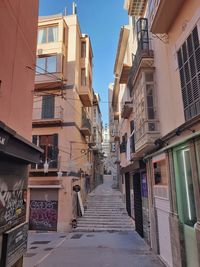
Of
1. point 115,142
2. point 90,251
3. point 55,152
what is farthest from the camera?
point 115,142

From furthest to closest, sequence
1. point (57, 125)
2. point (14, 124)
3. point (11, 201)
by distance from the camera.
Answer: point (57, 125)
point (14, 124)
point (11, 201)

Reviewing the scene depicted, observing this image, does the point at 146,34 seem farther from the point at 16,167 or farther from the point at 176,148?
the point at 16,167

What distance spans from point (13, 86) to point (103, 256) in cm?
765

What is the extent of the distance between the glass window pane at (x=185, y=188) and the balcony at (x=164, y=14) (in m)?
3.89

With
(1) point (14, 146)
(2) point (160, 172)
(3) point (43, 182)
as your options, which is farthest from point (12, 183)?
(3) point (43, 182)

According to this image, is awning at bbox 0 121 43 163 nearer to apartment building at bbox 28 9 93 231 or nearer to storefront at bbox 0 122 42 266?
storefront at bbox 0 122 42 266

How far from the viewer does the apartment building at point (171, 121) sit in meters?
5.54

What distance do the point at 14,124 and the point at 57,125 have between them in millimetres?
11886

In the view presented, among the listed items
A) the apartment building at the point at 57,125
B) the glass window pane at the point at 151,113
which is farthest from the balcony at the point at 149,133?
the apartment building at the point at 57,125

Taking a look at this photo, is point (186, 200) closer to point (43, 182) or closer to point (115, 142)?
point (43, 182)

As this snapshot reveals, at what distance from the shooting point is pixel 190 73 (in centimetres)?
569

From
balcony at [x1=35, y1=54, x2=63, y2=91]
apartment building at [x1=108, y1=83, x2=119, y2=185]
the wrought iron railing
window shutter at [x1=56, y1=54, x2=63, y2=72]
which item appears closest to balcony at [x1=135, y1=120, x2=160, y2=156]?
the wrought iron railing

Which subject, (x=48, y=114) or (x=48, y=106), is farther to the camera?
(x=48, y=106)

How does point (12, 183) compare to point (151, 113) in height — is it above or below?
below
